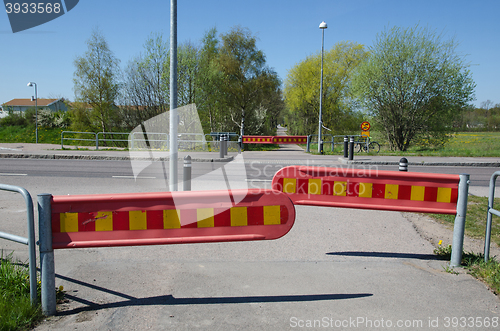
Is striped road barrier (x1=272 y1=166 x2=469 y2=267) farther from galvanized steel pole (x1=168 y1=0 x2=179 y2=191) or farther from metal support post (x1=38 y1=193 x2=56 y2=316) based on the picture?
galvanized steel pole (x1=168 y1=0 x2=179 y2=191)

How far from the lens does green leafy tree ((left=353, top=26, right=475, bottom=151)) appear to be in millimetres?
22750

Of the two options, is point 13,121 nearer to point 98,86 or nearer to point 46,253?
point 98,86

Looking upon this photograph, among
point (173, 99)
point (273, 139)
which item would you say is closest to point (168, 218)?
point (173, 99)

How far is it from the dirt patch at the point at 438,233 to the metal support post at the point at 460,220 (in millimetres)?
748

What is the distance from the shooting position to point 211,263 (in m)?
4.07

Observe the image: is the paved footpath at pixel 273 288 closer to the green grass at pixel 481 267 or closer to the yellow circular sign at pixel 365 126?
the green grass at pixel 481 267

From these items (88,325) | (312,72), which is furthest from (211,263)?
(312,72)

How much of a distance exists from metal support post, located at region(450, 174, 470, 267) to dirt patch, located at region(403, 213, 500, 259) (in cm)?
75

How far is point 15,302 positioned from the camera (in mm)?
2820

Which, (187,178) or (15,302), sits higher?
(187,178)

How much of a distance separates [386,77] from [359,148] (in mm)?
5676

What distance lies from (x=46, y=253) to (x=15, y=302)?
50cm

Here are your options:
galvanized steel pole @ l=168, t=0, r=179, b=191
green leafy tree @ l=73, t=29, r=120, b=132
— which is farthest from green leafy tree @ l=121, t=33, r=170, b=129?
galvanized steel pole @ l=168, t=0, r=179, b=191

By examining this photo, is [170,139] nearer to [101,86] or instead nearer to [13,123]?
[101,86]
